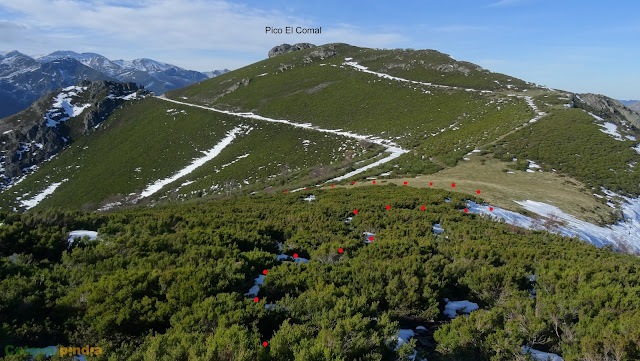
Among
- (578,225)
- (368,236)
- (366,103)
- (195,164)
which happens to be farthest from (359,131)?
(368,236)

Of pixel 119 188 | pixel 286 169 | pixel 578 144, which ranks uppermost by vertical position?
pixel 578 144

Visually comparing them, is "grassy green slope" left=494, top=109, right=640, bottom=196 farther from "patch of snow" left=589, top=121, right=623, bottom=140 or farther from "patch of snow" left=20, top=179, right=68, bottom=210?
"patch of snow" left=20, top=179, right=68, bottom=210

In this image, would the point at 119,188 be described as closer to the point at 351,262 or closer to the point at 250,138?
the point at 250,138

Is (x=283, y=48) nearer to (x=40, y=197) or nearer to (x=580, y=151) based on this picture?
(x=40, y=197)

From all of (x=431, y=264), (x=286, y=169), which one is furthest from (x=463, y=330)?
(x=286, y=169)

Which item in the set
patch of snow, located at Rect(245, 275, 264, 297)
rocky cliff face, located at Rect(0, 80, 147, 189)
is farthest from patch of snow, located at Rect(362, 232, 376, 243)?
rocky cliff face, located at Rect(0, 80, 147, 189)
